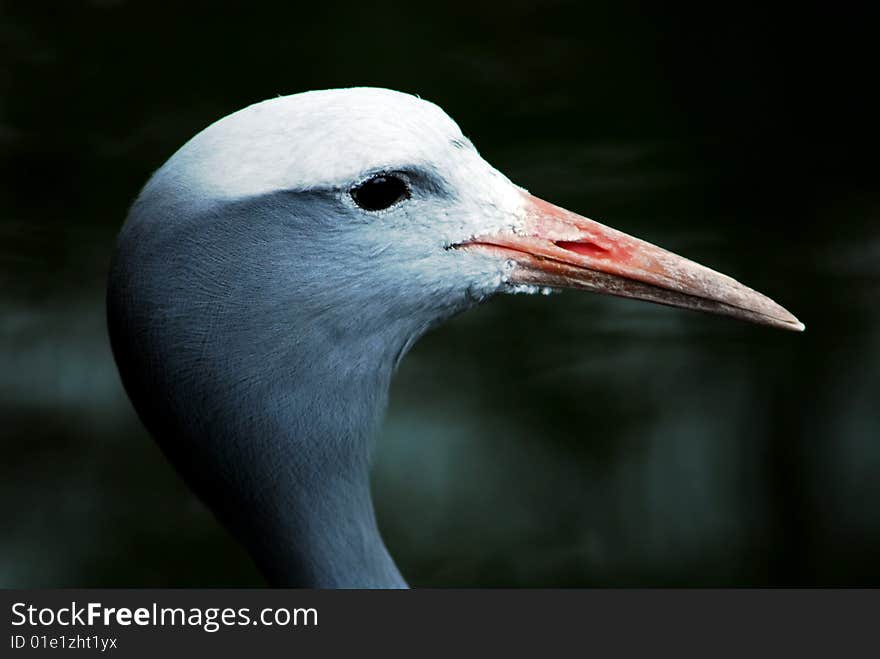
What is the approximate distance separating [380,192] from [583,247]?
29 centimetres

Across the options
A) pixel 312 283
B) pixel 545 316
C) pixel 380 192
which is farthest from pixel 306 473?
pixel 545 316

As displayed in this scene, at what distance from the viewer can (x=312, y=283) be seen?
1.59 m

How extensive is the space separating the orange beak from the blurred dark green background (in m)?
1.62

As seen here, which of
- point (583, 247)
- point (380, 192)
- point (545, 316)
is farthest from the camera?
point (545, 316)

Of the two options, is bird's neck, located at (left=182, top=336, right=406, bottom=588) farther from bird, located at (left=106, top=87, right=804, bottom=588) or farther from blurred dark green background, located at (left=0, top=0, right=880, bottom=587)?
blurred dark green background, located at (left=0, top=0, right=880, bottom=587)

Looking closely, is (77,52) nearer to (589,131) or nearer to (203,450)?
(589,131)

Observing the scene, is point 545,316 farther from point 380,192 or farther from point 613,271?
point 380,192

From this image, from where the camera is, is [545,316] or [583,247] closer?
[583,247]

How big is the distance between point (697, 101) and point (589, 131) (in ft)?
Answer: 1.05

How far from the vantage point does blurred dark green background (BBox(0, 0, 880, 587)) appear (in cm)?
327

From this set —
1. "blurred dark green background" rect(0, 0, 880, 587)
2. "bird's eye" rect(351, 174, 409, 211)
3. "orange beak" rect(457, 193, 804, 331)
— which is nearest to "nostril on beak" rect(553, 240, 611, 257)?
"orange beak" rect(457, 193, 804, 331)

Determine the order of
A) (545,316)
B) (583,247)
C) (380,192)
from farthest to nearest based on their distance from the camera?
1. (545,316)
2. (583,247)
3. (380,192)

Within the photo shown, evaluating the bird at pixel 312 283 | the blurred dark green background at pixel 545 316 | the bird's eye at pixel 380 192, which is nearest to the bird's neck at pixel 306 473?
the bird at pixel 312 283

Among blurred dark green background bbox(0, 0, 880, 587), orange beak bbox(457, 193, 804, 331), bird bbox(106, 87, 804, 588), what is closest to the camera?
bird bbox(106, 87, 804, 588)
